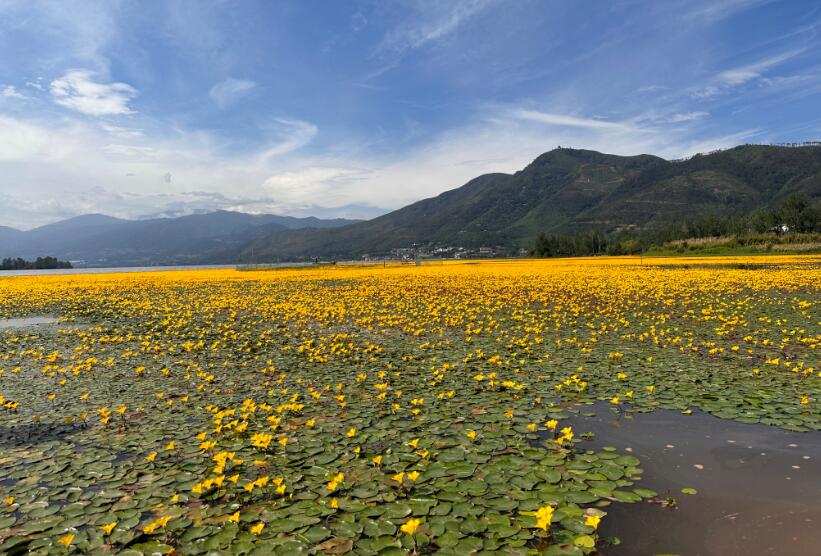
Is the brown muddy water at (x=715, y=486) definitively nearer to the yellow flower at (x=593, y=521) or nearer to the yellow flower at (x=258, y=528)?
the yellow flower at (x=593, y=521)

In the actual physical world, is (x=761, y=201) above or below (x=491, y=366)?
above

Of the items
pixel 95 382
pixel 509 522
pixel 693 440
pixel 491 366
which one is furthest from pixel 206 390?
pixel 693 440

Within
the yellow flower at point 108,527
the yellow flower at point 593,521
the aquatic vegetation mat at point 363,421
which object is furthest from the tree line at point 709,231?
the yellow flower at point 108,527

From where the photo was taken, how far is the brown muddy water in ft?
11.6

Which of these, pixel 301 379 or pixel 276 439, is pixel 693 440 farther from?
pixel 301 379

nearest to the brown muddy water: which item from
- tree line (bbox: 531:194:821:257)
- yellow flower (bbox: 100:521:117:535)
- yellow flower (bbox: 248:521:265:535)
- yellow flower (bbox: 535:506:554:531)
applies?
yellow flower (bbox: 535:506:554:531)

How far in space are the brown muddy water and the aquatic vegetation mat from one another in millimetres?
208

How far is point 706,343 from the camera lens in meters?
10.1

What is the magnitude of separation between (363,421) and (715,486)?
4.23m

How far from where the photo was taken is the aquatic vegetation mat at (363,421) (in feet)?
12.6

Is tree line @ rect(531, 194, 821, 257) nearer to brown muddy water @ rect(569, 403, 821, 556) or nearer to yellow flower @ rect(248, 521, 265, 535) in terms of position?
brown muddy water @ rect(569, 403, 821, 556)

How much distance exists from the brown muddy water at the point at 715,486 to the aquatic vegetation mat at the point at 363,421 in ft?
0.68

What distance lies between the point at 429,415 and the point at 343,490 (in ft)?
7.44

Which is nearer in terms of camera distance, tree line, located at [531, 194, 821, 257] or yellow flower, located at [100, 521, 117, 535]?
yellow flower, located at [100, 521, 117, 535]
